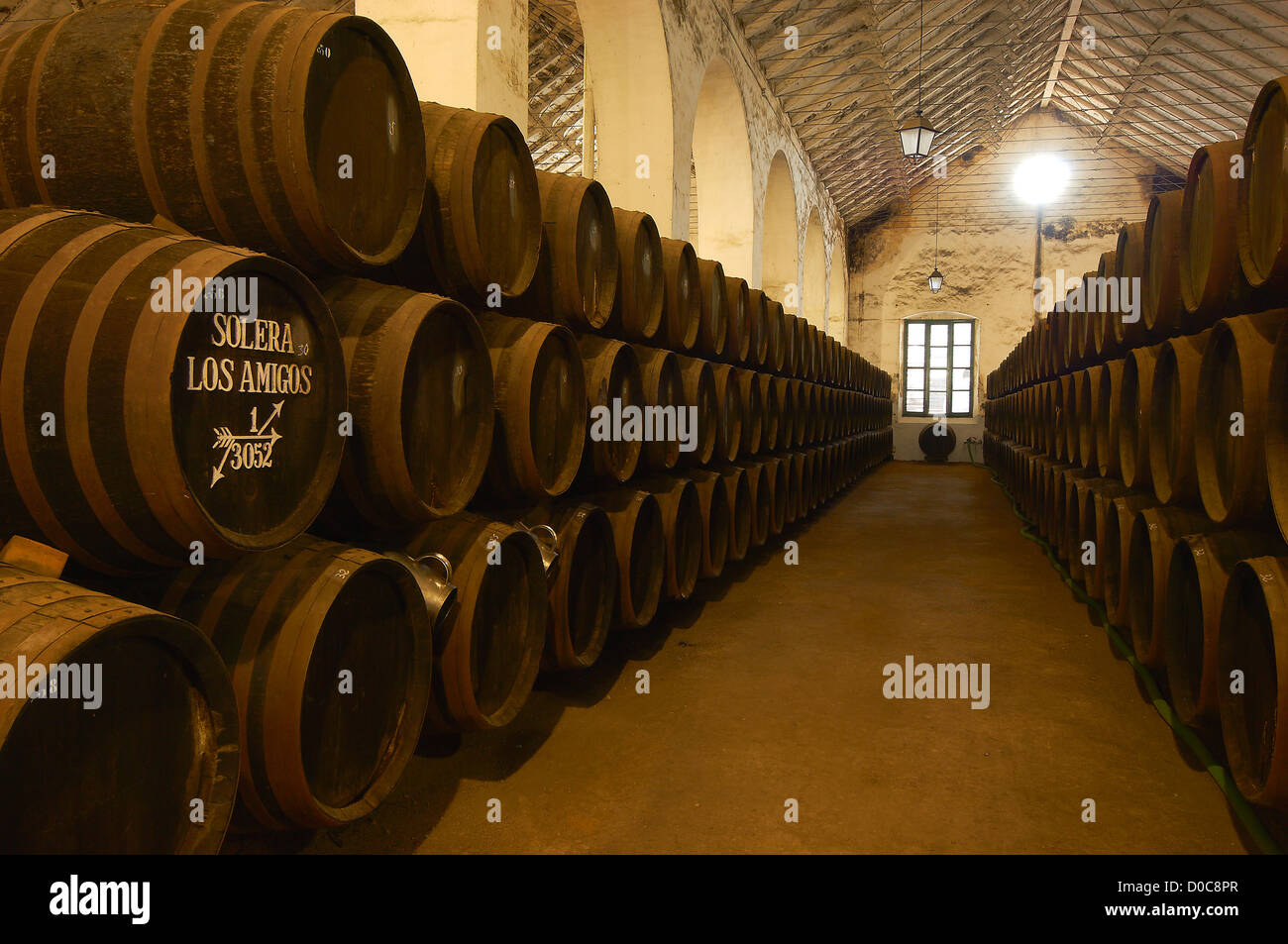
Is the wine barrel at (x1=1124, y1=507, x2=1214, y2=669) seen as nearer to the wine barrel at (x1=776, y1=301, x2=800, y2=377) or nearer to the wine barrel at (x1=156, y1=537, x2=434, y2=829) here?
the wine barrel at (x1=156, y1=537, x2=434, y2=829)

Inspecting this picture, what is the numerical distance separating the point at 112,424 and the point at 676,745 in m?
2.06

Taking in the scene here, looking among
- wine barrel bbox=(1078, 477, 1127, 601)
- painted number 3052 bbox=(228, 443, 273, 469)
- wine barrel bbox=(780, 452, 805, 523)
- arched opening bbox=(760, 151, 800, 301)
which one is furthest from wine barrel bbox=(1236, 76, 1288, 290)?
arched opening bbox=(760, 151, 800, 301)

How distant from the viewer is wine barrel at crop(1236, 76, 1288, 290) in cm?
232

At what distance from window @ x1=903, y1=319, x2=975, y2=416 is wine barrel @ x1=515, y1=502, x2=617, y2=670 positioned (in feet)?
58.6

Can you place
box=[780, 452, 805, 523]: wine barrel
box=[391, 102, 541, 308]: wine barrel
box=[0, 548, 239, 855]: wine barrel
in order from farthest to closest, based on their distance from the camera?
box=[780, 452, 805, 523]: wine barrel
box=[391, 102, 541, 308]: wine barrel
box=[0, 548, 239, 855]: wine barrel

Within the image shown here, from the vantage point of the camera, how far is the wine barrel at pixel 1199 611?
99.0 inches

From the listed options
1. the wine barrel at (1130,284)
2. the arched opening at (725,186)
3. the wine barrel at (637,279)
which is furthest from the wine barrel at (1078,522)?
the arched opening at (725,186)

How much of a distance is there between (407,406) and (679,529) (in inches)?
92.2

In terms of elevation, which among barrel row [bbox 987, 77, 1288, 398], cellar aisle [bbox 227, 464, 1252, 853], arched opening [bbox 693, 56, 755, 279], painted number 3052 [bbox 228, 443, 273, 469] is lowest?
cellar aisle [bbox 227, 464, 1252, 853]

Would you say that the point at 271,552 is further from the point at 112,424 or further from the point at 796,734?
the point at 796,734

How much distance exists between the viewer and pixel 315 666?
1805 millimetres

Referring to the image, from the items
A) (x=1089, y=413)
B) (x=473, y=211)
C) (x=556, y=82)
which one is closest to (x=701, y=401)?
(x=1089, y=413)

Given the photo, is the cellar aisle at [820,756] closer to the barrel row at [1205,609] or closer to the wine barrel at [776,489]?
the barrel row at [1205,609]
